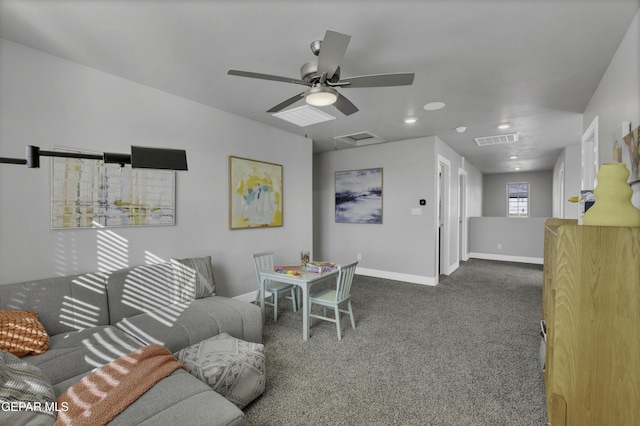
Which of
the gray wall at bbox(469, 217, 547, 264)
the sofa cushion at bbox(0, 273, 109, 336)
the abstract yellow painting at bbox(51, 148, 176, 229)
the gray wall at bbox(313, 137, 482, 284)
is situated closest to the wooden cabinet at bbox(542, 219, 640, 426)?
the sofa cushion at bbox(0, 273, 109, 336)

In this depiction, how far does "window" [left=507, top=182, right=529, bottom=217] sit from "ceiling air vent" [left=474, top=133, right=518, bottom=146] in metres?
5.84

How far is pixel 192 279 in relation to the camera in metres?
2.96

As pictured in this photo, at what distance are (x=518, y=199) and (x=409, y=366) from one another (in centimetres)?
973

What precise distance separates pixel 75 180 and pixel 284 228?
264cm

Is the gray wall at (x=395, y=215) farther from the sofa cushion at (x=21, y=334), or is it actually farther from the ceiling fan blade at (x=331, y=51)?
the sofa cushion at (x=21, y=334)

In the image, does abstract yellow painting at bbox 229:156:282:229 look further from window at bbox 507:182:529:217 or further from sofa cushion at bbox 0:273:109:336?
window at bbox 507:182:529:217

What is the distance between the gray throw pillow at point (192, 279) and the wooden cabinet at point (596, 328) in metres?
2.80

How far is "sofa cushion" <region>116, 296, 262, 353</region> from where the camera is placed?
7.16 feet

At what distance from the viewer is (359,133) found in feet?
15.9

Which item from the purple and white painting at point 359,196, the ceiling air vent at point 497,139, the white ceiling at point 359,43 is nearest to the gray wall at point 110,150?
the white ceiling at point 359,43

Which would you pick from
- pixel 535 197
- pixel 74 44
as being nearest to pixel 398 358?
pixel 74 44

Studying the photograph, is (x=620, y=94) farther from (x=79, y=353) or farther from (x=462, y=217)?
(x=462, y=217)

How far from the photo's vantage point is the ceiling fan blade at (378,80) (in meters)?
1.90

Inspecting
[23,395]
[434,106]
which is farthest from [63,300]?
[434,106]
